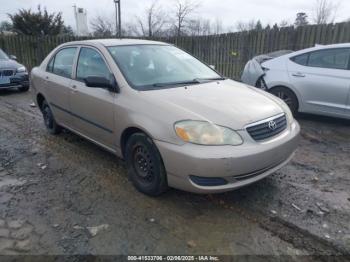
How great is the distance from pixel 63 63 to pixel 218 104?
2.92 m

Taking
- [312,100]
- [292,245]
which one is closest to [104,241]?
[292,245]

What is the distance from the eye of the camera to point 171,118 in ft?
9.95

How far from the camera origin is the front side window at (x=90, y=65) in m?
3.99

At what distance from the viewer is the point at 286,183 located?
374 centimetres

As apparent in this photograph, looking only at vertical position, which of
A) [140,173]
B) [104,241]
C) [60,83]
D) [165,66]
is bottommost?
[104,241]

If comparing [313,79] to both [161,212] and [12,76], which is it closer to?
[161,212]

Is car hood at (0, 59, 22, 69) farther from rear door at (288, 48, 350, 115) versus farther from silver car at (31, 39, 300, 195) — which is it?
rear door at (288, 48, 350, 115)

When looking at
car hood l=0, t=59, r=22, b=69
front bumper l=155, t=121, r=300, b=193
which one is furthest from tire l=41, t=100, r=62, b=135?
car hood l=0, t=59, r=22, b=69

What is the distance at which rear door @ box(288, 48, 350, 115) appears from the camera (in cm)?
559

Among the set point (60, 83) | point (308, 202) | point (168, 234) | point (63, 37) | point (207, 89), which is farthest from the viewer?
point (63, 37)

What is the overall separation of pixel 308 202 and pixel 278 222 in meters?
0.56

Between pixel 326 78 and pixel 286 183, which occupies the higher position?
pixel 326 78

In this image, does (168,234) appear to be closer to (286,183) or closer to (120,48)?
(286,183)

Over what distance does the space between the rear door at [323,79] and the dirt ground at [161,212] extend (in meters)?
1.34
